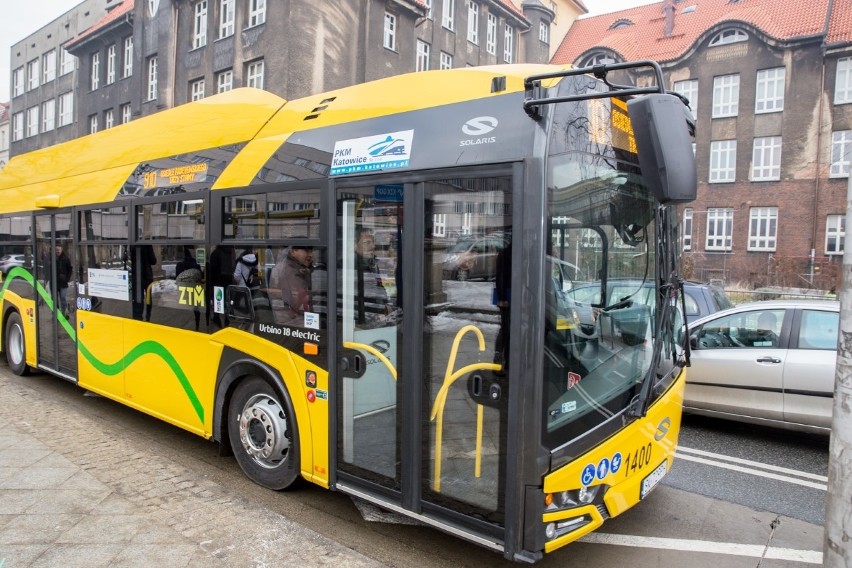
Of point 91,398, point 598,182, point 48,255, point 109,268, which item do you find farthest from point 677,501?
point 48,255

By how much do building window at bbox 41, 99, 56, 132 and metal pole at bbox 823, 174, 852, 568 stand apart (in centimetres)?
4959

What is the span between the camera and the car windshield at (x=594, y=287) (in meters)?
3.14

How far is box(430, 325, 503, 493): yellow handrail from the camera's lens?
10.9ft

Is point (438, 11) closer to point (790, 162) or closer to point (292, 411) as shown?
point (790, 162)

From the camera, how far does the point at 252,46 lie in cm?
2528

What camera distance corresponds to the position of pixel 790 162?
33.1 m

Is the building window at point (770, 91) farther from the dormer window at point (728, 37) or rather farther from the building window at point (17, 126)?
the building window at point (17, 126)

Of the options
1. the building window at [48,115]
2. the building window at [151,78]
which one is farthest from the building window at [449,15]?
the building window at [48,115]

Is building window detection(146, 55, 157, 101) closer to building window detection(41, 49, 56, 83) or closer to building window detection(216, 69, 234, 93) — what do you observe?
building window detection(216, 69, 234, 93)

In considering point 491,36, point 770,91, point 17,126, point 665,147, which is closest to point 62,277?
point 665,147

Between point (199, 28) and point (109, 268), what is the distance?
2631 centimetres

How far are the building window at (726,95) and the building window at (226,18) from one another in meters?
26.6

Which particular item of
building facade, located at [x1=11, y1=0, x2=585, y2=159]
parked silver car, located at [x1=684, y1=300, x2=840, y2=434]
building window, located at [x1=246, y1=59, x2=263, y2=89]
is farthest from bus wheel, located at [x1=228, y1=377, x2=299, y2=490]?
building window, located at [x1=246, y1=59, x2=263, y2=89]

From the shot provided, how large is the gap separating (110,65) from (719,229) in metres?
37.1
